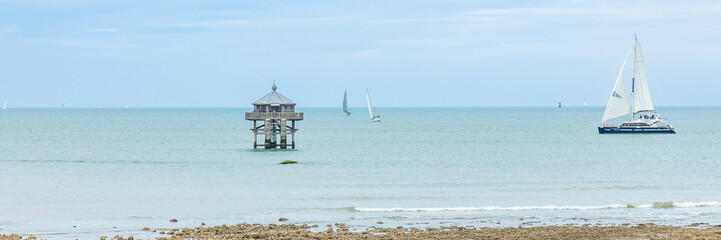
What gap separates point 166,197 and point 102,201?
2830 mm

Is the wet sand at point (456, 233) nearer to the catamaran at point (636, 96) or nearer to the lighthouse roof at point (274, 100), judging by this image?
the lighthouse roof at point (274, 100)

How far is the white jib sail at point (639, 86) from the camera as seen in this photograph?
93.4 meters

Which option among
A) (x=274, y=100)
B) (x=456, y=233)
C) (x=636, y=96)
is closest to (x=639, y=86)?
(x=636, y=96)

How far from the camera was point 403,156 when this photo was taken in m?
65.0

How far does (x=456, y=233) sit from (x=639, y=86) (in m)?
76.0

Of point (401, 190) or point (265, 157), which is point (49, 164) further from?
point (401, 190)

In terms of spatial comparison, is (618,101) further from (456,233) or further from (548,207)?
(456,233)

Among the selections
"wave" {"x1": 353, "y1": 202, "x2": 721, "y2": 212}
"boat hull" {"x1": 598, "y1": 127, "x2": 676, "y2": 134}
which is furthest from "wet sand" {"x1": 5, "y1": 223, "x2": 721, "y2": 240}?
"boat hull" {"x1": 598, "y1": 127, "x2": 676, "y2": 134}

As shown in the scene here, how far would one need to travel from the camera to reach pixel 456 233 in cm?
2377

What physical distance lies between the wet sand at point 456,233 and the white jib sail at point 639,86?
71.4 meters

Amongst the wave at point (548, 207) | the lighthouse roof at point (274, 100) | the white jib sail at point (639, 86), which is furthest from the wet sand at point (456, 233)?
the white jib sail at point (639, 86)

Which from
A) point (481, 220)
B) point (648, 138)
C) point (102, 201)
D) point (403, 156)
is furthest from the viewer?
point (648, 138)

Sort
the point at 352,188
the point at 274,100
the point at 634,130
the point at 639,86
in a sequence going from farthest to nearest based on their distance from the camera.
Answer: the point at 639,86, the point at 634,130, the point at 274,100, the point at 352,188

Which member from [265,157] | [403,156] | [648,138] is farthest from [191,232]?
[648,138]
